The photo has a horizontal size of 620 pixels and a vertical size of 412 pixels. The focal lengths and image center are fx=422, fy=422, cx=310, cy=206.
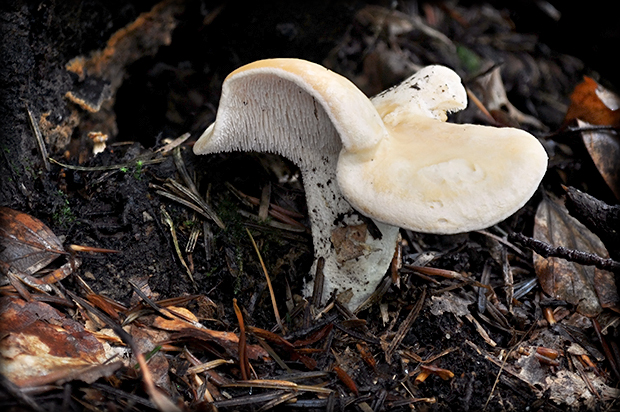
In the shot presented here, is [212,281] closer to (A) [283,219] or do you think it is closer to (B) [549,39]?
(A) [283,219]

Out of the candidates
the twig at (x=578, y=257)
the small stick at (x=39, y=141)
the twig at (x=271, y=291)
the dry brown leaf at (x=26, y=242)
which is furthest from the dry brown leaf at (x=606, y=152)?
the small stick at (x=39, y=141)

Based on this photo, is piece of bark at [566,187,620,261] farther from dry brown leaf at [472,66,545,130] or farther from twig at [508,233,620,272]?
dry brown leaf at [472,66,545,130]

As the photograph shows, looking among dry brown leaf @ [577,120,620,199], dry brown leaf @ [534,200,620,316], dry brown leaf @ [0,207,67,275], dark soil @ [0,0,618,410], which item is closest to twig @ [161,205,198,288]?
dark soil @ [0,0,618,410]

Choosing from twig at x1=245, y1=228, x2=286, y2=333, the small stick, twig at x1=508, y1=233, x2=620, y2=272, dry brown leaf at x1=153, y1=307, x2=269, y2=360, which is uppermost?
the small stick

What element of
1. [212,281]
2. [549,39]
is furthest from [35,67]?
[549,39]

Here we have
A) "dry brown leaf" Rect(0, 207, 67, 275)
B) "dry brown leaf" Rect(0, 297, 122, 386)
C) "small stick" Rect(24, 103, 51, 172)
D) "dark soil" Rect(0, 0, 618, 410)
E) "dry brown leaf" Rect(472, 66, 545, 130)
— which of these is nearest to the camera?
"dry brown leaf" Rect(0, 297, 122, 386)

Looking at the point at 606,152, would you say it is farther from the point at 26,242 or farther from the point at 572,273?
the point at 26,242
